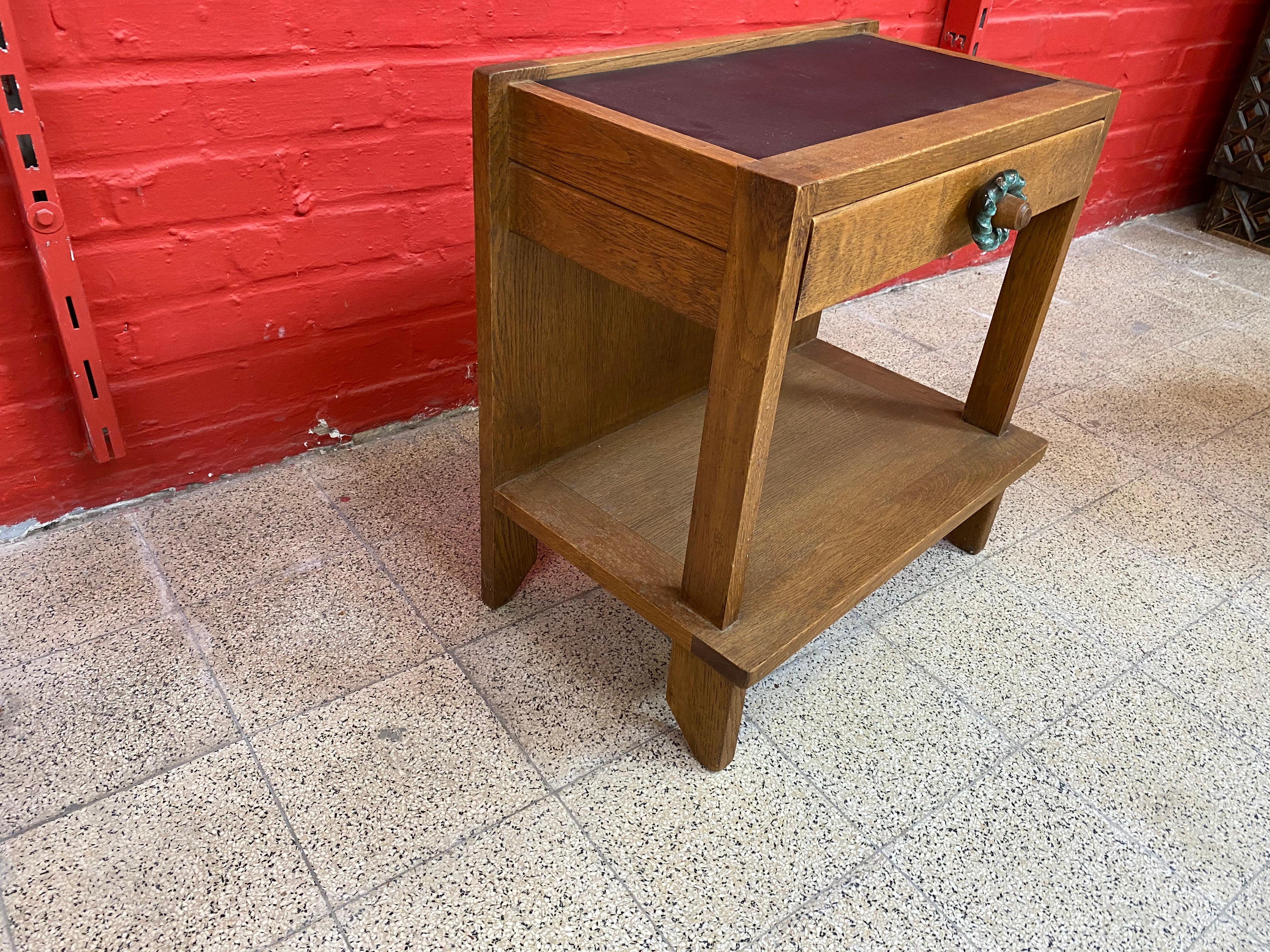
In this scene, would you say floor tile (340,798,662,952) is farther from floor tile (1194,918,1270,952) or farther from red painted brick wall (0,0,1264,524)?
red painted brick wall (0,0,1264,524)

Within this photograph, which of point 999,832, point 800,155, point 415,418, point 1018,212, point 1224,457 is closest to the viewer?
point 800,155

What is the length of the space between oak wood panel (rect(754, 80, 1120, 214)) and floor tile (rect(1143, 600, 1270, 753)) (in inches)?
32.1

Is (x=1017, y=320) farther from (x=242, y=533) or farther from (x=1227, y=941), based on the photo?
(x=242, y=533)

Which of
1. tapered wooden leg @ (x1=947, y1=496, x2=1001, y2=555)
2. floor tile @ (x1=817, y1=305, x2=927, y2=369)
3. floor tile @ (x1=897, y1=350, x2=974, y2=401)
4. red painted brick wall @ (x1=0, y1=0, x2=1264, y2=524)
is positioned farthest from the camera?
floor tile @ (x1=817, y1=305, x2=927, y2=369)

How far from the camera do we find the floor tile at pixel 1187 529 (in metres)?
1.63

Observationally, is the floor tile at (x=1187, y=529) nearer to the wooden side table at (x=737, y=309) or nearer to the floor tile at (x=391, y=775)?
the wooden side table at (x=737, y=309)

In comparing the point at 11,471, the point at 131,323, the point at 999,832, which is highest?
the point at 131,323

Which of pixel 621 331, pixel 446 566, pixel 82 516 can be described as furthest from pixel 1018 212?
pixel 82 516

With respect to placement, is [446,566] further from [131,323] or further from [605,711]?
[131,323]

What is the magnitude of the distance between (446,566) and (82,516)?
0.60 metres

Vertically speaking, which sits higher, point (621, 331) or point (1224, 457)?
point (621, 331)

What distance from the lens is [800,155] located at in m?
0.89

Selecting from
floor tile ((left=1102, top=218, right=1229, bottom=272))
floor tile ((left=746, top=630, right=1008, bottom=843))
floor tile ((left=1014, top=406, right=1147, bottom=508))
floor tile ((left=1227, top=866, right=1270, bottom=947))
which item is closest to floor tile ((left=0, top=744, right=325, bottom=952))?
floor tile ((left=746, top=630, right=1008, bottom=843))

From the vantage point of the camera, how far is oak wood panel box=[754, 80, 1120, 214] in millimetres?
868
